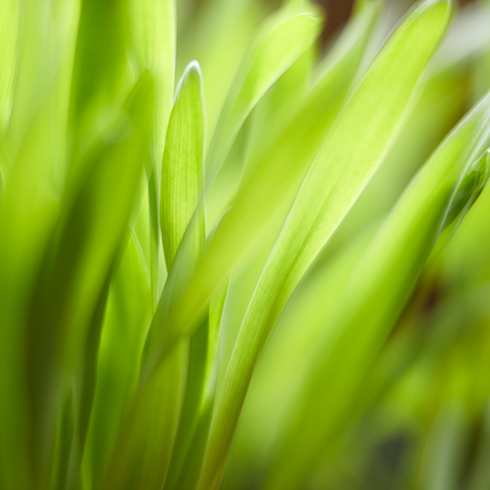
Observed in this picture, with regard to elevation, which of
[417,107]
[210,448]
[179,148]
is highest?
[417,107]

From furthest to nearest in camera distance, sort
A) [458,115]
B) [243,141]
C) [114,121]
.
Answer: [458,115] → [243,141] → [114,121]

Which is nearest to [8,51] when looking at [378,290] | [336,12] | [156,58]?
[156,58]

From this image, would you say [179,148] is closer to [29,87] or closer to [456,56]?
[29,87]

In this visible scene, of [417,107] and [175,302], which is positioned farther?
[417,107]

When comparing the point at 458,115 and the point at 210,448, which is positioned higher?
the point at 458,115

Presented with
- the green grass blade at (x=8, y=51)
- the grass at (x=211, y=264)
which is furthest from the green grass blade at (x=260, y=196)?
the green grass blade at (x=8, y=51)

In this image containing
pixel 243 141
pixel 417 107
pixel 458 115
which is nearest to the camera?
pixel 243 141

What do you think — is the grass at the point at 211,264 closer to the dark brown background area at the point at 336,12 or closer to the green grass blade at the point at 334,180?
the green grass blade at the point at 334,180

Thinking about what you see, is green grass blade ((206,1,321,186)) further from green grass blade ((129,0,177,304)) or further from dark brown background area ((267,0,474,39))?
dark brown background area ((267,0,474,39))

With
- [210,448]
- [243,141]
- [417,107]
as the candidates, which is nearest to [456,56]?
[417,107]
